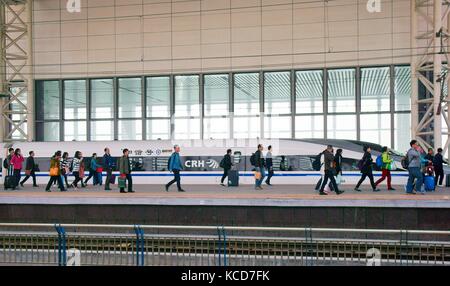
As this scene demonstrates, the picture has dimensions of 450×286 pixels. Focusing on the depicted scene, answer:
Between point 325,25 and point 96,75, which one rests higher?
point 325,25

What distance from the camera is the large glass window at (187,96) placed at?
31.3 meters

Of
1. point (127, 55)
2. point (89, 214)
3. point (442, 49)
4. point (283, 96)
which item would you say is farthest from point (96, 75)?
point (442, 49)

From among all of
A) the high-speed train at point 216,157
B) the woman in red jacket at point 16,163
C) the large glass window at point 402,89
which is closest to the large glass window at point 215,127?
the high-speed train at point 216,157

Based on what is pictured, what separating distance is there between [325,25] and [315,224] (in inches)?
684

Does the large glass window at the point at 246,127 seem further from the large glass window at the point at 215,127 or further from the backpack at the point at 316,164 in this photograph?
the backpack at the point at 316,164

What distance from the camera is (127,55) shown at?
31.8m

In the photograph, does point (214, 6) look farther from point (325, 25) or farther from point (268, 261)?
point (268, 261)

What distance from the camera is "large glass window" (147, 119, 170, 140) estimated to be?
31484 mm

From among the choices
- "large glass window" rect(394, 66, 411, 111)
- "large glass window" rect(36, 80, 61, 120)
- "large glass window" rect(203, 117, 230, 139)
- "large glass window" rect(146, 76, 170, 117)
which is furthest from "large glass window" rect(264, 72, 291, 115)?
"large glass window" rect(36, 80, 61, 120)

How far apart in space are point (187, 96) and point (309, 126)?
7659mm

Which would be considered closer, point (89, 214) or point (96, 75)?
point (89, 214)

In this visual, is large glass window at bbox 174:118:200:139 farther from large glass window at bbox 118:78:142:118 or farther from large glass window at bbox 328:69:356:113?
large glass window at bbox 328:69:356:113
